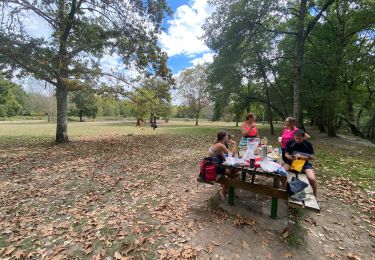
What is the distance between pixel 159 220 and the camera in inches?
157

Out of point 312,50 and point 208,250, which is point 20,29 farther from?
point 312,50

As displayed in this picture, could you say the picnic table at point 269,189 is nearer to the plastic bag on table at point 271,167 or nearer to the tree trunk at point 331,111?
the plastic bag on table at point 271,167

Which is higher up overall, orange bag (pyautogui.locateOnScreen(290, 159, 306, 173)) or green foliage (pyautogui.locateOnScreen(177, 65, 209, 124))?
green foliage (pyautogui.locateOnScreen(177, 65, 209, 124))

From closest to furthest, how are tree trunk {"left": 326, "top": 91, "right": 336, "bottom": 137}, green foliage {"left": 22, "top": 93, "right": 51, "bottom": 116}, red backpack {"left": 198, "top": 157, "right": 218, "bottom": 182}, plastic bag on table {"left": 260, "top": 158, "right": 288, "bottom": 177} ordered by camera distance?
1. plastic bag on table {"left": 260, "top": 158, "right": 288, "bottom": 177}
2. red backpack {"left": 198, "top": 157, "right": 218, "bottom": 182}
3. tree trunk {"left": 326, "top": 91, "right": 336, "bottom": 137}
4. green foliage {"left": 22, "top": 93, "right": 51, "bottom": 116}

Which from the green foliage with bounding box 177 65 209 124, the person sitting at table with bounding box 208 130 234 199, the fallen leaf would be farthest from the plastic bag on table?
the green foliage with bounding box 177 65 209 124

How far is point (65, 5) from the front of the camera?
10539 mm

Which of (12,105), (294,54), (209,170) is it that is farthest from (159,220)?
(12,105)

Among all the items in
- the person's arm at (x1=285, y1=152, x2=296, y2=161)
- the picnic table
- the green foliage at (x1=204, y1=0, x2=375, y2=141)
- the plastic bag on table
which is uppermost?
the green foliage at (x1=204, y1=0, x2=375, y2=141)

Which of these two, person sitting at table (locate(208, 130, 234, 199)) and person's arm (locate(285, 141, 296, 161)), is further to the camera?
person's arm (locate(285, 141, 296, 161))

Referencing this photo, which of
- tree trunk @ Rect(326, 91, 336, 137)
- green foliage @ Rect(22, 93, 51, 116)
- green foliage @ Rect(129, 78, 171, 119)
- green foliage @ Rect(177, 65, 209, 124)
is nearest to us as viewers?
green foliage @ Rect(129, 78, 171, 119)

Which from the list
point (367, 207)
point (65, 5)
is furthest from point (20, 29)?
point (367, 207)

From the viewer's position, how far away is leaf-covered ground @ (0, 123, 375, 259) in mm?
3227

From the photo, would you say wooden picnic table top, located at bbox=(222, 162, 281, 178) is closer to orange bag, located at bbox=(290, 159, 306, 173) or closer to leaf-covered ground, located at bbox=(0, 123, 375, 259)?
leaf-covered ground, located at bbox=(0, 123, 375, 259)

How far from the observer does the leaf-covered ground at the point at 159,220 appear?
3227 mm
